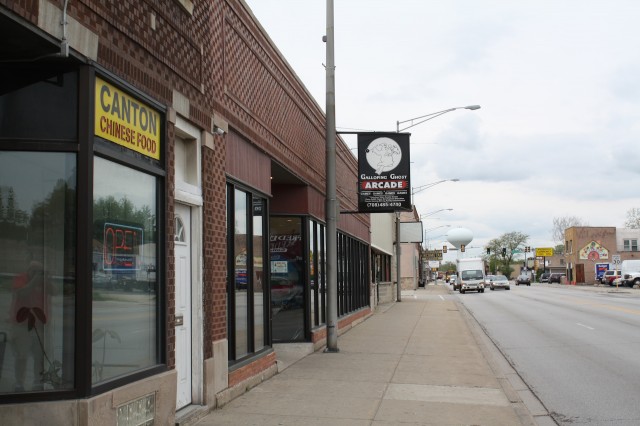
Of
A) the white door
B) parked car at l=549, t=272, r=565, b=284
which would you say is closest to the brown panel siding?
the white door

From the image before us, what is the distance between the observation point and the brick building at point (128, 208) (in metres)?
5.28

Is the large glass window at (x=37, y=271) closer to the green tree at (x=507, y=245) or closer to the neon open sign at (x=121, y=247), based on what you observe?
the neon open sign at (x=121, y=247)

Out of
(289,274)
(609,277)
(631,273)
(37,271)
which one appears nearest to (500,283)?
(631,273)

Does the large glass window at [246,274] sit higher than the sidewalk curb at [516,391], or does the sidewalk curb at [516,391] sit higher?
the large glass window at [246,274]

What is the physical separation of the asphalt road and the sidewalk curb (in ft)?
0.40

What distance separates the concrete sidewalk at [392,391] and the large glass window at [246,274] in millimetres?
752

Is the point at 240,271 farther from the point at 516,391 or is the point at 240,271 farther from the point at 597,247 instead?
the point at 597,247

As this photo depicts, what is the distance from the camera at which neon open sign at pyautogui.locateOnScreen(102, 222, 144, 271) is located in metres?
5.92

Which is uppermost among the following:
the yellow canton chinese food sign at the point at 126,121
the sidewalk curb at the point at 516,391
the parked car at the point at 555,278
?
the yellow canton chinese food sign at the point at 126,121

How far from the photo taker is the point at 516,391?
10.2 metres

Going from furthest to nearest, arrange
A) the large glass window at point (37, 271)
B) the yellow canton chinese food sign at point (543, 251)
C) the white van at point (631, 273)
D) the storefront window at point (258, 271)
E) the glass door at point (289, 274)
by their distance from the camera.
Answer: the yellow canton chinese food sign at point (543, 251), the white van at point (631, 273), the glass door at point (289, 274), the storefront window at point (258, 271), the large glass window at point (37, 271)

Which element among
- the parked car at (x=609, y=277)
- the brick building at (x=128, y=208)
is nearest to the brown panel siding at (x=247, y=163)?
the brick building at (x=128, y=208)

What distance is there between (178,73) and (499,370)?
7941mm

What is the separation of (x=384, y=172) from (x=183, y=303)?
8.55 metres
